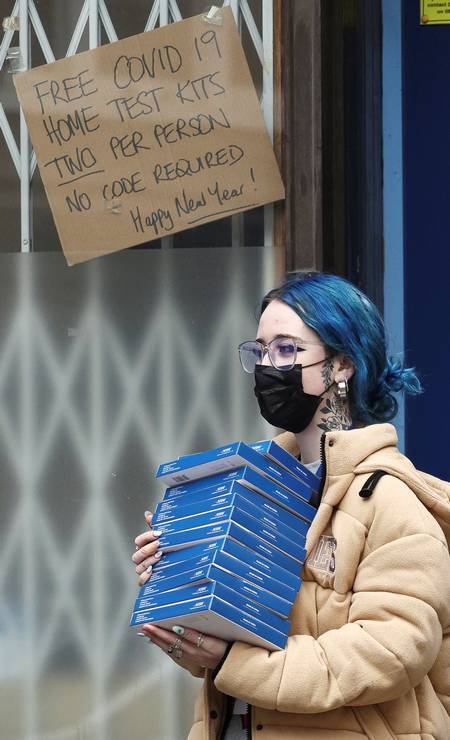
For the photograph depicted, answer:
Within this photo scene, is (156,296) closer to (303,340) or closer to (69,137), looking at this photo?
(69,137)

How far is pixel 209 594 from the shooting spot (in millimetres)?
2500

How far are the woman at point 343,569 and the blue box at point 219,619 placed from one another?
23 mm

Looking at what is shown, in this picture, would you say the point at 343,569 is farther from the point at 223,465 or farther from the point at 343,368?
the point at 343,368

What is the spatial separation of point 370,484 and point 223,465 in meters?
Result: 0.30

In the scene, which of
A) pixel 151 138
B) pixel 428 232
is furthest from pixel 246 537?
pixel 428 232

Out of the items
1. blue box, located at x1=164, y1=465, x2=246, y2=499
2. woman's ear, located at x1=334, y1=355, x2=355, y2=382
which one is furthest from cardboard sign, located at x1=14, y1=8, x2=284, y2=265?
blue box, located at x1=164, y1=465, x2=246, y2=499

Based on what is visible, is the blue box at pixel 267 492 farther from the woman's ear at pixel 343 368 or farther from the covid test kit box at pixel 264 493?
the woman's ear at pixel 343 368

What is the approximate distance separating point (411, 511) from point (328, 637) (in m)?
0.29

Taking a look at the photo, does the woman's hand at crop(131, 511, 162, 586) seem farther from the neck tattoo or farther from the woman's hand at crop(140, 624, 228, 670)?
the neck tattoo

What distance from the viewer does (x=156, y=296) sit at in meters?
3.95

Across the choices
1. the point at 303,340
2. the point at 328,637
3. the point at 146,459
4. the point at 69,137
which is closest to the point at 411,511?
the point at 328,637

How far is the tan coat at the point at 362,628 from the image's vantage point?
2.54m

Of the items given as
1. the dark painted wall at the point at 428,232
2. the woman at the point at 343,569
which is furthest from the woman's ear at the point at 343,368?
the dark painted wall at the point at 428,232

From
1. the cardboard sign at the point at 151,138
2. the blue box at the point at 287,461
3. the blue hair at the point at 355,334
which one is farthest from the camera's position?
the cardboard sign at the point at 151,138
